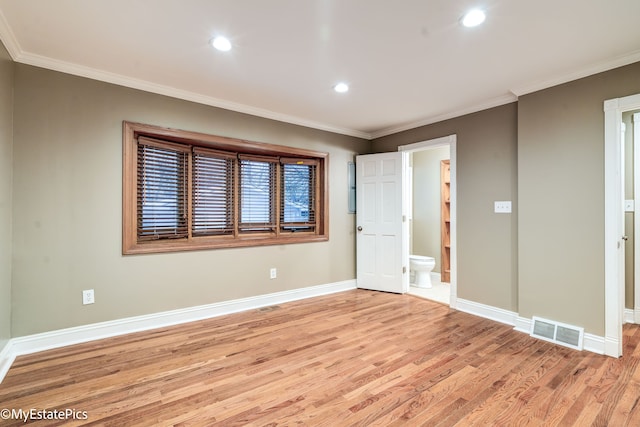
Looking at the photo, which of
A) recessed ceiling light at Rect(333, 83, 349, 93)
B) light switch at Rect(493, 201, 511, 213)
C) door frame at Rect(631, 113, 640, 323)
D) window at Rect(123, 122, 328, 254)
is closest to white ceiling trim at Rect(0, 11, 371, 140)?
window at Rect(123, 122, 328, 254)

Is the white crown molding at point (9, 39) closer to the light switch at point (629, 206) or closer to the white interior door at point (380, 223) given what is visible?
the white interior door at point (380, 223)

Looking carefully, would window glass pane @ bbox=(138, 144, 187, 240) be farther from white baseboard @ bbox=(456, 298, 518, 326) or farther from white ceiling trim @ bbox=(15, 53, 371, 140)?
white baseboard @ bbox=(456, 298, 518, 326)

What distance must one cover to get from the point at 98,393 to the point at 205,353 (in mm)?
729

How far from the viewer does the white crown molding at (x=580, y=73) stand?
7.57ft

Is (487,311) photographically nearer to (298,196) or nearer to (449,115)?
(449,115)

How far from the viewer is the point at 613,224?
2398mm

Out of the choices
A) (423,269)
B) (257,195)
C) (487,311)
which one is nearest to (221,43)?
(257,195)

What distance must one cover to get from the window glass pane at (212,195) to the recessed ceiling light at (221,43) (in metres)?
1.43

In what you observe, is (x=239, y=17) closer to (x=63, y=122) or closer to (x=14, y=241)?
(x=63, y=122)

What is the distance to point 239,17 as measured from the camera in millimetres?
1896

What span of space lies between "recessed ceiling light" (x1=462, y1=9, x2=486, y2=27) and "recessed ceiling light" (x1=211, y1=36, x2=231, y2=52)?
64.5 inches

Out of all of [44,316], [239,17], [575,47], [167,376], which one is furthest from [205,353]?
[575,47]

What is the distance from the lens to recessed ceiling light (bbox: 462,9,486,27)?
1837mm

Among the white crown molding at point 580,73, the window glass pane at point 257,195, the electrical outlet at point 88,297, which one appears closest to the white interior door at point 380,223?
the window glass pane at point 257,195
